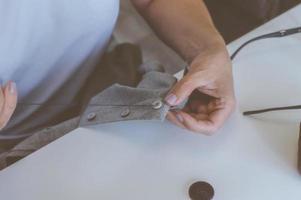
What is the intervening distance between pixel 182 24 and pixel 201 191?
33 cm

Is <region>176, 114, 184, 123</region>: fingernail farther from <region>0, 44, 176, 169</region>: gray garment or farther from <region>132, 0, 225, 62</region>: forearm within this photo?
<region>132, 0, 225, 62</region>: forearm

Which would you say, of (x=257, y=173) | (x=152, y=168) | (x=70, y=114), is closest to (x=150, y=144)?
(x=152, y=168)

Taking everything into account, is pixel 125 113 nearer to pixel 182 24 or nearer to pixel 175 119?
pixel 175 119

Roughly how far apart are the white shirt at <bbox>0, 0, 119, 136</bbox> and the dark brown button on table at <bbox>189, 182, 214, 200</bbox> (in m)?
0.36

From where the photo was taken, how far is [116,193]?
1.78ft

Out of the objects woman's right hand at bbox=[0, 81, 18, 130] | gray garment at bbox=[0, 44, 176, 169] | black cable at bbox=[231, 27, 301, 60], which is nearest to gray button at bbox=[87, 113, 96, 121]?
gray garment at bbox=[0, 44, 176, 169]

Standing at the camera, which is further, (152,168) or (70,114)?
(70,114)

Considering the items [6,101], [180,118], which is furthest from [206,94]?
[6,101]

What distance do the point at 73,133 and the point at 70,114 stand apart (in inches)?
7.5

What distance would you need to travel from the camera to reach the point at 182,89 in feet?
1.90

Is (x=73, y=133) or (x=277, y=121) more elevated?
(x=73, y=133)

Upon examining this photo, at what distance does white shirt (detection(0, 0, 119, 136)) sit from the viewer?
69 cm

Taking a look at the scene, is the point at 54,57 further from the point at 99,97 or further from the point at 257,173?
the point at 257,173

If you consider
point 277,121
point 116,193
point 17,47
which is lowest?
point 277,121
